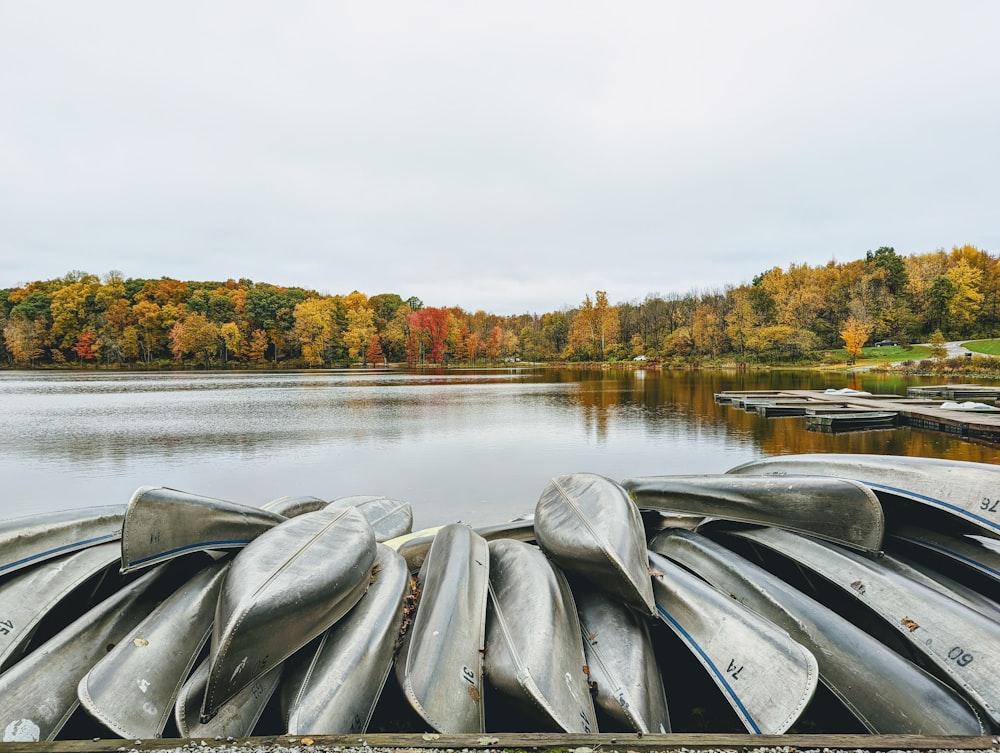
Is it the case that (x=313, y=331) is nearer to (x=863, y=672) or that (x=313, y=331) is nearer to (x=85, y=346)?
(x=85, y=346)

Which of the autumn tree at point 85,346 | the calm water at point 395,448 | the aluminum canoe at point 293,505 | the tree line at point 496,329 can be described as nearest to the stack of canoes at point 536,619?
the aluminum canoe at point 293,505

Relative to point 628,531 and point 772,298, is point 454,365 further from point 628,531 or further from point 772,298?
point 628,531

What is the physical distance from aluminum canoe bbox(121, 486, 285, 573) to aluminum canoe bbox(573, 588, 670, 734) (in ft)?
6.49

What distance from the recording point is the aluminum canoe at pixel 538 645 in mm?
1960

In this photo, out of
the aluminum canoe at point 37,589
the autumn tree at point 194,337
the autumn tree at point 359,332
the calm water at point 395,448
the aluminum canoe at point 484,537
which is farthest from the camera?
the autumn tree at point 359,332

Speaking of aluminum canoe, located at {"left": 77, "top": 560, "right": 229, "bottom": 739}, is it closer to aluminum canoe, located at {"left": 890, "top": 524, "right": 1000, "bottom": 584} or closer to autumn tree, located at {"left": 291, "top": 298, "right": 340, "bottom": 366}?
aluminum canoe, located at {"left": 890, "top": 524, "right": 1000, "bottom": 584}

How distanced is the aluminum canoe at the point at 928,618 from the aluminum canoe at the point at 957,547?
0.41 meters

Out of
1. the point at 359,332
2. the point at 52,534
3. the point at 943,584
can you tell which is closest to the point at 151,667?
the point at 52,534

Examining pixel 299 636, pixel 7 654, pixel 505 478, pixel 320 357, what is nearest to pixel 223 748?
pixel 299 636

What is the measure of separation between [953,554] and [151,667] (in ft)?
13.0

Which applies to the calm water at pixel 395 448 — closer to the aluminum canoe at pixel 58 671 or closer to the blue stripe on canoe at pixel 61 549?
the blue stripe on canoe at pixel 61 549

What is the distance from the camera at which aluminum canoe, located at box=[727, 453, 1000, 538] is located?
→ 2.56m

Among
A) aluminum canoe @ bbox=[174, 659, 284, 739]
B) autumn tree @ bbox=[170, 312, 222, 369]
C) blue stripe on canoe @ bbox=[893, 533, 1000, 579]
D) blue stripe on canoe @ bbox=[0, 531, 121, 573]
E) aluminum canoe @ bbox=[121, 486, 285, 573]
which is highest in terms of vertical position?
autumn tree @ bbox=[170, 312, 222, 369]

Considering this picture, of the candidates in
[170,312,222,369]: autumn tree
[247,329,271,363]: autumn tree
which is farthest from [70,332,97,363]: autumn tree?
[247,329,271,363]: autumn tree
